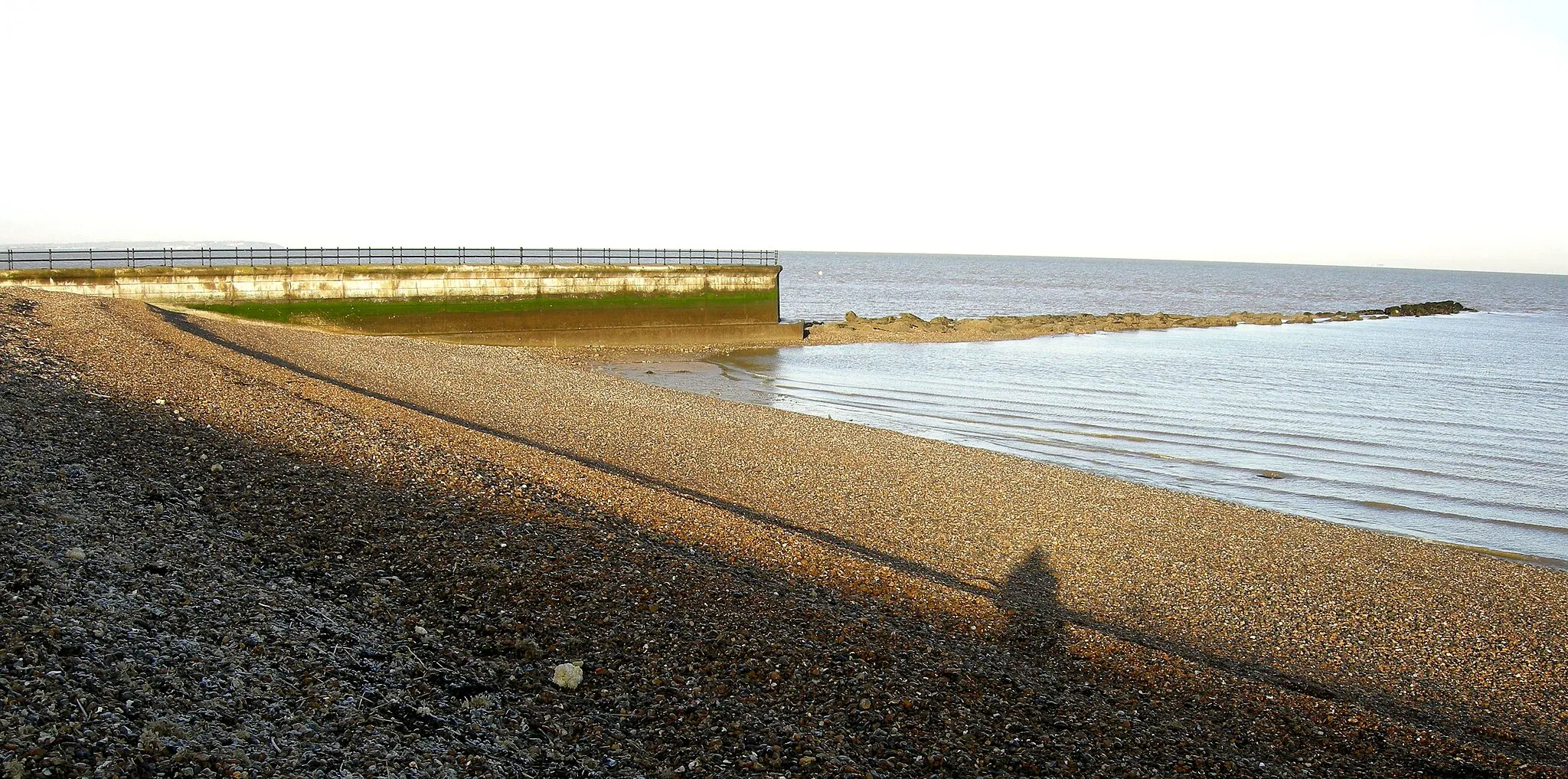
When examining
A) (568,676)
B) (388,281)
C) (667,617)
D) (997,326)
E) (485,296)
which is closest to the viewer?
(568,676)

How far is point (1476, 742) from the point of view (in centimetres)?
634

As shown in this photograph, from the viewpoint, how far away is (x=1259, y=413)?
2228cm

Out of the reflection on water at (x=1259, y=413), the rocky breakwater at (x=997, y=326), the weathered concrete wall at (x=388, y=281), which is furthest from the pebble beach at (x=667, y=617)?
the rocky breakwater at (x=997, y=326)

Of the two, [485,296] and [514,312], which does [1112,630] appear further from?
[485,296]

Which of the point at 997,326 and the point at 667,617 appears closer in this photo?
the point at 667,617

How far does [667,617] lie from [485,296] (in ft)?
→ 87.6

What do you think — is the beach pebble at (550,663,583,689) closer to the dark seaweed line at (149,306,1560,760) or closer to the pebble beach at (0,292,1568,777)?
the pebble beach at (0,292,1568,777)

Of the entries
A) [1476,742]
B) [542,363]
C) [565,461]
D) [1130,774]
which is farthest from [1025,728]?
[542,363]

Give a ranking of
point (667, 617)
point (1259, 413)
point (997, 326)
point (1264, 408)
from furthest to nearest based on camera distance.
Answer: point (997, 326)
point (1264, 408)
point (1259, 413)
point (667, 617)

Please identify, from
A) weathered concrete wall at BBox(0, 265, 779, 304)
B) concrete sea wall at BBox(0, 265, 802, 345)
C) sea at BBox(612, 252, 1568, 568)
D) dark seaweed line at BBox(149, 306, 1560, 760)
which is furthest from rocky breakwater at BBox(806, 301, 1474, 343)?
dark seaweed line at BBox(149, 306, 1560, 760)

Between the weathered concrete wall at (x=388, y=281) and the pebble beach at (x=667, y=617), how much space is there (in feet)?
53.1

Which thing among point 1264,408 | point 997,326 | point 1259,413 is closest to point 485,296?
point 1259,413

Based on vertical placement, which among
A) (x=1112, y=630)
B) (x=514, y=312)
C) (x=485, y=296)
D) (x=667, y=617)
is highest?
(x=485, y=296)

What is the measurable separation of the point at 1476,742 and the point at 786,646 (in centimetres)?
451
